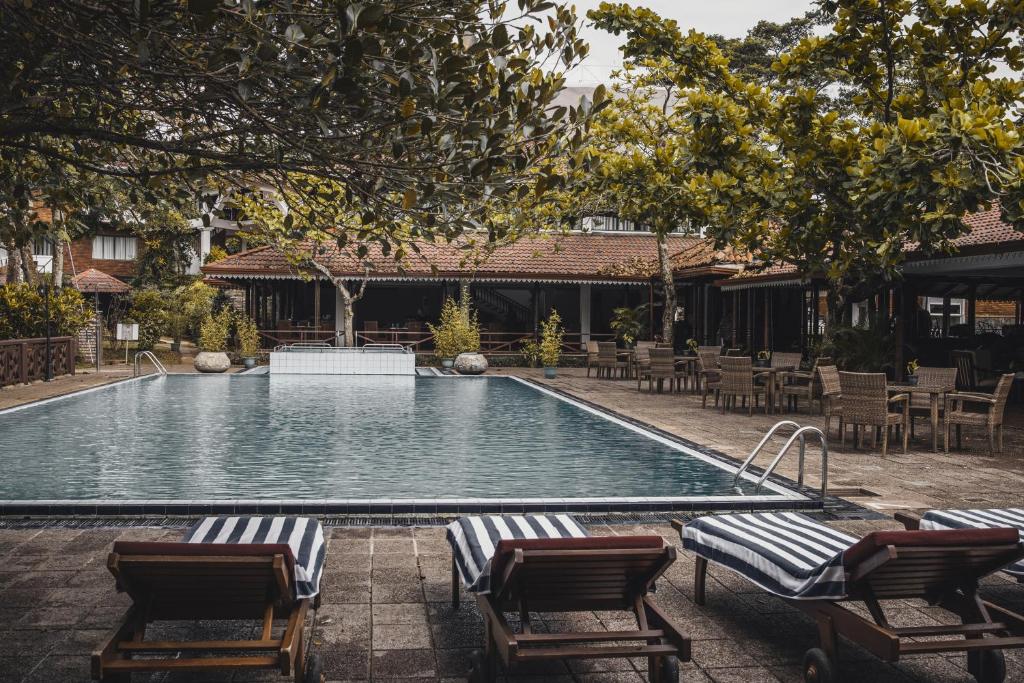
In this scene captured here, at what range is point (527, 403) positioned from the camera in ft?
55.4

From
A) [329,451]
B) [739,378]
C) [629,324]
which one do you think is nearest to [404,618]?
[329,451]

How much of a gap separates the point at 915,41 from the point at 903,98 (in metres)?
1.05

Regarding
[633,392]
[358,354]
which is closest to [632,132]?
[633,392]

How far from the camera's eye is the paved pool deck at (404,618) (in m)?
4.00

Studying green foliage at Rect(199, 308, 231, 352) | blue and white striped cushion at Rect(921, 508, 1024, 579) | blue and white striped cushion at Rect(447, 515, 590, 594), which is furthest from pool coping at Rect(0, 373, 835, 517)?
green foliage at Rect(199, 308, 231, 352)

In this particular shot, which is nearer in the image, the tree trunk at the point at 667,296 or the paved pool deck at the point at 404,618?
the paved pool deck at the point at 404,618

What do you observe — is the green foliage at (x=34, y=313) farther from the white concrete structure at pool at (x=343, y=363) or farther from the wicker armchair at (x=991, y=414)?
the wicker armchair at (x=991, y=414)

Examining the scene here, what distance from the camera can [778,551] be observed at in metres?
4.38

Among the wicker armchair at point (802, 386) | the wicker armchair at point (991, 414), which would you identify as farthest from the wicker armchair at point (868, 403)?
the wicker armchair at point (802, 386)

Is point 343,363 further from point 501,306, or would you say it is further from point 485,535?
point 485,535

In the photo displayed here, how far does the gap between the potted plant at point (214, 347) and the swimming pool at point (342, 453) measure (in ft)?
Result: 17.7

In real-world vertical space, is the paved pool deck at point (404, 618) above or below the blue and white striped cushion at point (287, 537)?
below

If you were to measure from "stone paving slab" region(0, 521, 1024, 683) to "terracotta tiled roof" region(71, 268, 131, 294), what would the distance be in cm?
2927

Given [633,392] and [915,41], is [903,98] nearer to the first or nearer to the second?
[915,41]
